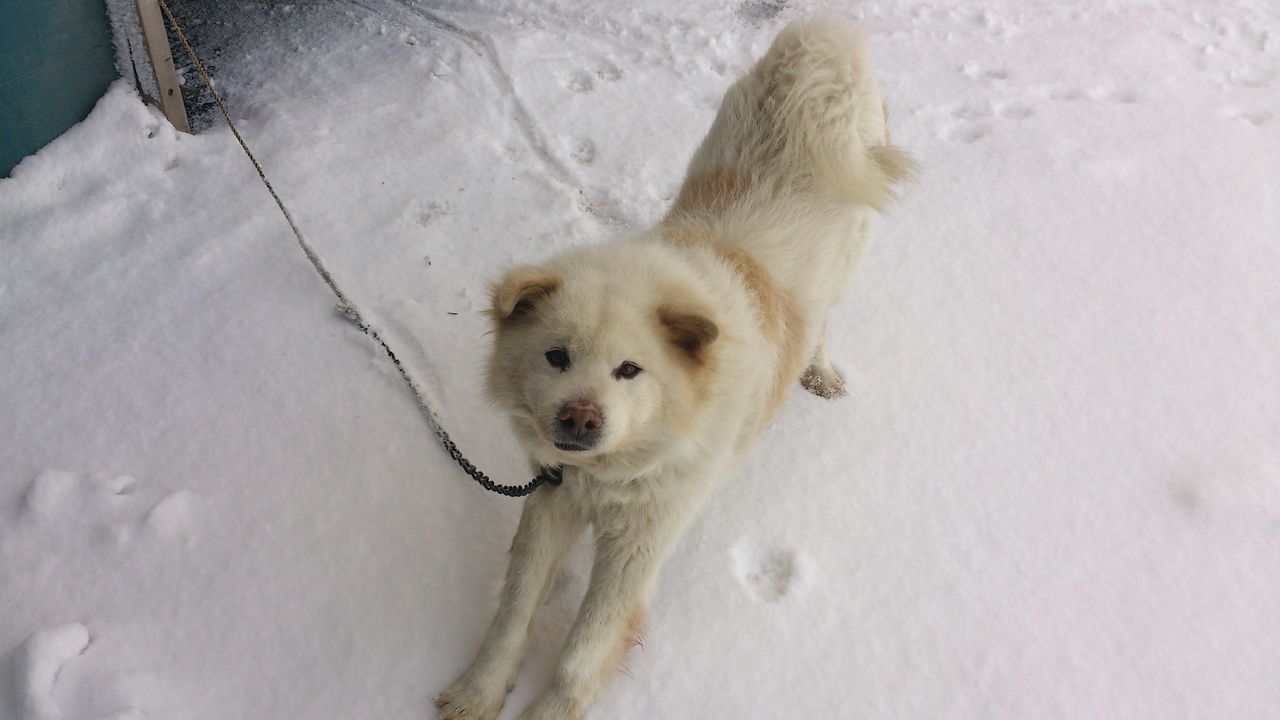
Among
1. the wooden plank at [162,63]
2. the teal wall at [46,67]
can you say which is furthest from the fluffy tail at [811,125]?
the teal wall at [46,67]

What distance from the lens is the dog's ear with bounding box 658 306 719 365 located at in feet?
5.74

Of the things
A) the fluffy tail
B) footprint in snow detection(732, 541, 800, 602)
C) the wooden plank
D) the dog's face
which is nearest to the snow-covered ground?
footprint in snow detection(732, 541, 800, 602)

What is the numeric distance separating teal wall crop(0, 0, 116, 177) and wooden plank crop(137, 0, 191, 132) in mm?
190

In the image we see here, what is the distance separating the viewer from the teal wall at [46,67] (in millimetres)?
2961

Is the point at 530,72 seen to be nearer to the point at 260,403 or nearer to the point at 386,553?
the point at 260,403

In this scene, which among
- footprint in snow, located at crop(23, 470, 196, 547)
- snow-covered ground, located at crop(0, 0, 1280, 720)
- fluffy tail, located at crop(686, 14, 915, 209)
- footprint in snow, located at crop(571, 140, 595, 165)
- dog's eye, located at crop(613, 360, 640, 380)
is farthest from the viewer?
footprint in snow, located at crop(571, 140, 595, 165)

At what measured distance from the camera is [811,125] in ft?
7.75

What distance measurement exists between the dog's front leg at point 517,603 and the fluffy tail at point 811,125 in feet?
4.19

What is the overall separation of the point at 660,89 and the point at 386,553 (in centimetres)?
288

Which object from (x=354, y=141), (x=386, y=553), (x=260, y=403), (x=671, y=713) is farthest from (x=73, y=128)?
(x=671, y=713)

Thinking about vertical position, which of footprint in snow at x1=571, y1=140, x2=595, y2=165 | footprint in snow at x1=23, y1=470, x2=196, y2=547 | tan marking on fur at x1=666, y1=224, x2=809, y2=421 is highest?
tan marking on fur at x1=666, y1=224, x2=809, y2=421

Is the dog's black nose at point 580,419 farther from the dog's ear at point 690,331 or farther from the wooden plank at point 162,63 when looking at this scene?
the wooden plank at point 162,63

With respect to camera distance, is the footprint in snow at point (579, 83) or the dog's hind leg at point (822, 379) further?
the footprint in snow at point (579, 83)

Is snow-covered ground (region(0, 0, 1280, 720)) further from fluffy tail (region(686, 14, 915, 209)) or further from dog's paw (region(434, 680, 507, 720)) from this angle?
fluffy tail (region(686, 14, 915, 209))
